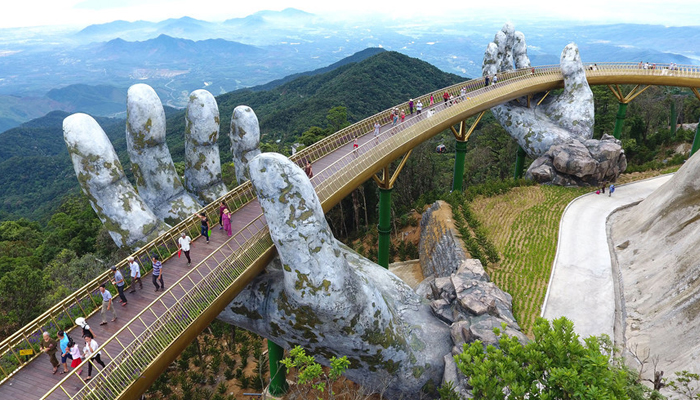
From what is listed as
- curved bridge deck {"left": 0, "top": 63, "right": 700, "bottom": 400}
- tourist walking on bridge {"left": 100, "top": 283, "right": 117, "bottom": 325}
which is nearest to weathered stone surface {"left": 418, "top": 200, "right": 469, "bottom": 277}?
curved bridge deck {"left": 0, "top": 63, "right": 700, "bottom": 400}

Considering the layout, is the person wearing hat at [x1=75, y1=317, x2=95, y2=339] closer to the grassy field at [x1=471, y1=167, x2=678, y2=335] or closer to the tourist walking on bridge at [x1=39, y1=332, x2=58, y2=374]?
the tourist walking on bridge at [x1=39, y1=332, x2=58, y2=374]

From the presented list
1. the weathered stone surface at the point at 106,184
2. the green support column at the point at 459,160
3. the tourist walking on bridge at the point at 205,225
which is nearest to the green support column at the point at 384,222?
the green support column at the point at 459,160

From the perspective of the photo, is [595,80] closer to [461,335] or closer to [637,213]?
[637,213]

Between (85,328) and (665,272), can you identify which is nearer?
(85,328)

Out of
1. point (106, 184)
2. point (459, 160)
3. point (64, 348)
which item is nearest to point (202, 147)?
point (106, 184)

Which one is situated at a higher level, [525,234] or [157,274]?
[157,274]

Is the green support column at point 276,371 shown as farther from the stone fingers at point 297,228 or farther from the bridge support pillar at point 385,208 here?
the bridge support pillar at point 385,208

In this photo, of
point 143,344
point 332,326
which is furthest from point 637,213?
point 143,344

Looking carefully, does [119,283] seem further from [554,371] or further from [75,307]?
[554,371]
